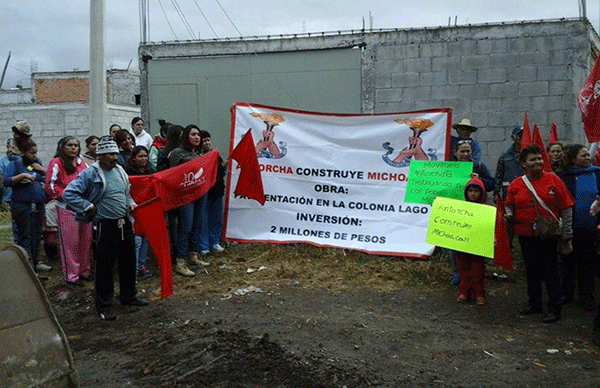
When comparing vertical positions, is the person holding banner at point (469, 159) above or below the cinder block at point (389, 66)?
below

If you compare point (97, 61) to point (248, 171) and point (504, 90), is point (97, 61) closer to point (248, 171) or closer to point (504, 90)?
point (248, 171)

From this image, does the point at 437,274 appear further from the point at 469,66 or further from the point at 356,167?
the point at 469,66

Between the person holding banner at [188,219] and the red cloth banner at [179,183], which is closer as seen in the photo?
the red cloth banner at [179,183]

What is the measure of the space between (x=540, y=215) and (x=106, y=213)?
4.36 metres

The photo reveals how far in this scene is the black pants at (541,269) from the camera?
6.73 m

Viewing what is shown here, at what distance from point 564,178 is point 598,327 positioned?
68.3 inches

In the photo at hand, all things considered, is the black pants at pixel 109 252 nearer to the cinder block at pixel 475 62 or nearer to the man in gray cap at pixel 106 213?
the man in gray cap at pixel 106 213

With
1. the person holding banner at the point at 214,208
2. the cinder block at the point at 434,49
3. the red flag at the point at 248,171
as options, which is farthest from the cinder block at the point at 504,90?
the person holding banner at the point at 214,208

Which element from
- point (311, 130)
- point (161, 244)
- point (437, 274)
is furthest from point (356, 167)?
point (161, 244)

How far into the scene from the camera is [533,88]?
10.8 metres

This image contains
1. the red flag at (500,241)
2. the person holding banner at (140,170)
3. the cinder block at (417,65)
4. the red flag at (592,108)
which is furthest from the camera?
the cinder block at (417,65)

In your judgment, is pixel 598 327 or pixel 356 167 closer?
pixel 598 327

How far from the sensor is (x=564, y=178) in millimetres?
7301

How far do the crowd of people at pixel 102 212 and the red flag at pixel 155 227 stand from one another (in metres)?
0.12
